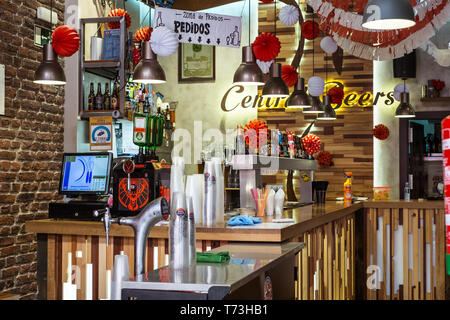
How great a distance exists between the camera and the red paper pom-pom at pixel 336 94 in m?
A: 8.32

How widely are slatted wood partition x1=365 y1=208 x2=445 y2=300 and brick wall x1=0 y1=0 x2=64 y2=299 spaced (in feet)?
11.6

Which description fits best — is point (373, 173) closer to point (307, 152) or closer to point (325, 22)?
point (307, 152)

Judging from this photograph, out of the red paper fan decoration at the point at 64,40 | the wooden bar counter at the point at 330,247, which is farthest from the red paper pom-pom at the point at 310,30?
the red paper fan decoration at the point at 64,40

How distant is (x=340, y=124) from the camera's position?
28.1 ft

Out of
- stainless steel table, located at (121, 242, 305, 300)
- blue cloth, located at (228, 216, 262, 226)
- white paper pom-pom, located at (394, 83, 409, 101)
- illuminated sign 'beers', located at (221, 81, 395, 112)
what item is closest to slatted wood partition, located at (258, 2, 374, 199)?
illuminated sign 'beers', located at (221, 81, 395, 112)

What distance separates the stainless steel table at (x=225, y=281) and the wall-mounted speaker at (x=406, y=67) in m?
6.22

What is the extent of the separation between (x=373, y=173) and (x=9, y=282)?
5.23 metres

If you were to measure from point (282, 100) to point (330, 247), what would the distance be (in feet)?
13.7

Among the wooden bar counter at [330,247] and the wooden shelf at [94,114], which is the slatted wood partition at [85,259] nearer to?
the wooden bar counter at [330,247]

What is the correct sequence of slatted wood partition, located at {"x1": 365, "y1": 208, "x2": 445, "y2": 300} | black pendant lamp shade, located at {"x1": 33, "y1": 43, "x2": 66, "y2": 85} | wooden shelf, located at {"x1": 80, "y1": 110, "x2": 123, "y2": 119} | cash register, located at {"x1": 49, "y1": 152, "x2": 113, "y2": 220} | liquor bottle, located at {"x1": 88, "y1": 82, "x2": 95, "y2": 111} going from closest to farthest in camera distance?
cash register, located at {"x1": 49, "y1": 152, "x2": 113, "y2": 220} < black pendant lamp shade, located at {"x1": 33, "y1": 43, "x2": 66, "y2": 85} < wooden shelf, located at {"x1": 80, "y1": 110, "x2": 123, "y2": 119} < liquor bottle, located at {"x1": 88, "y1": 82, "x2": 95, "y2": 111} < slatted wood partition, located at {"x1": 365, "y1": 208, "x2": 445, "y2": 300}

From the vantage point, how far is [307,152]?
21.8 ft

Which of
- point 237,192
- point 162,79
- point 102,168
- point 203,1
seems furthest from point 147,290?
point 203,1

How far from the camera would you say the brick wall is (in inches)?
203

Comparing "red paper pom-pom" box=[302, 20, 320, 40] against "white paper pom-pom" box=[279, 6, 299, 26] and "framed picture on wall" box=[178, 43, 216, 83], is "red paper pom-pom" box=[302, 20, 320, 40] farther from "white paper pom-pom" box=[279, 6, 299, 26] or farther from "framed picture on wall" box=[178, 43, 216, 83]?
"framed picture on wall" box=[178, 43, 216, 83]
